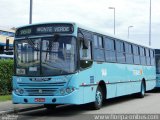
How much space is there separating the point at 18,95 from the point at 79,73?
87.1 inches

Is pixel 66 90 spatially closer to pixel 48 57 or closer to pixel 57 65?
pixel 57 65

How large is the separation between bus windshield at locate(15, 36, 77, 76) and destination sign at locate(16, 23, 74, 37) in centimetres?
25

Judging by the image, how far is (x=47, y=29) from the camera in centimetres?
1447

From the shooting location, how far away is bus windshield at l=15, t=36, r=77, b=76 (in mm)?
13938

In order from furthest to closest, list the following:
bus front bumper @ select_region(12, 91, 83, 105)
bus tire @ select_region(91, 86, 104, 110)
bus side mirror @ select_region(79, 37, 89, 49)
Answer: bus tire @ select_region(91, 86, 104, 110) → bus side mirror @ select_region(79, 37, 89, 49) → bus front bumper @ select_region(12, 91, 83, 105)

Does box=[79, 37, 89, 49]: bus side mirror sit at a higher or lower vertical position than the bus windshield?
higher

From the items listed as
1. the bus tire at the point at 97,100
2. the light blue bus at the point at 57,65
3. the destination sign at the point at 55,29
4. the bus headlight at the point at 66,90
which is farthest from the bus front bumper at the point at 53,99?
the destination sign at the point at 55,29

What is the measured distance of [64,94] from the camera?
13.8 m

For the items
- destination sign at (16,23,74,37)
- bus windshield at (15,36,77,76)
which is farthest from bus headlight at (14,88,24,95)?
destination sign at (16,23,74,37)

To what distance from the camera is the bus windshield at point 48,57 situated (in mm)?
13938

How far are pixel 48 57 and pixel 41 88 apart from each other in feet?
3.46

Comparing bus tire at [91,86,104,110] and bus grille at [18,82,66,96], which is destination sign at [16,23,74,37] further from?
bus tire at [91,86,104,110]

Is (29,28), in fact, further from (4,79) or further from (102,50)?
(4,79)

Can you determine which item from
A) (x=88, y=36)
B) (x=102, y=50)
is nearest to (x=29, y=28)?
(x=88, y=36)
